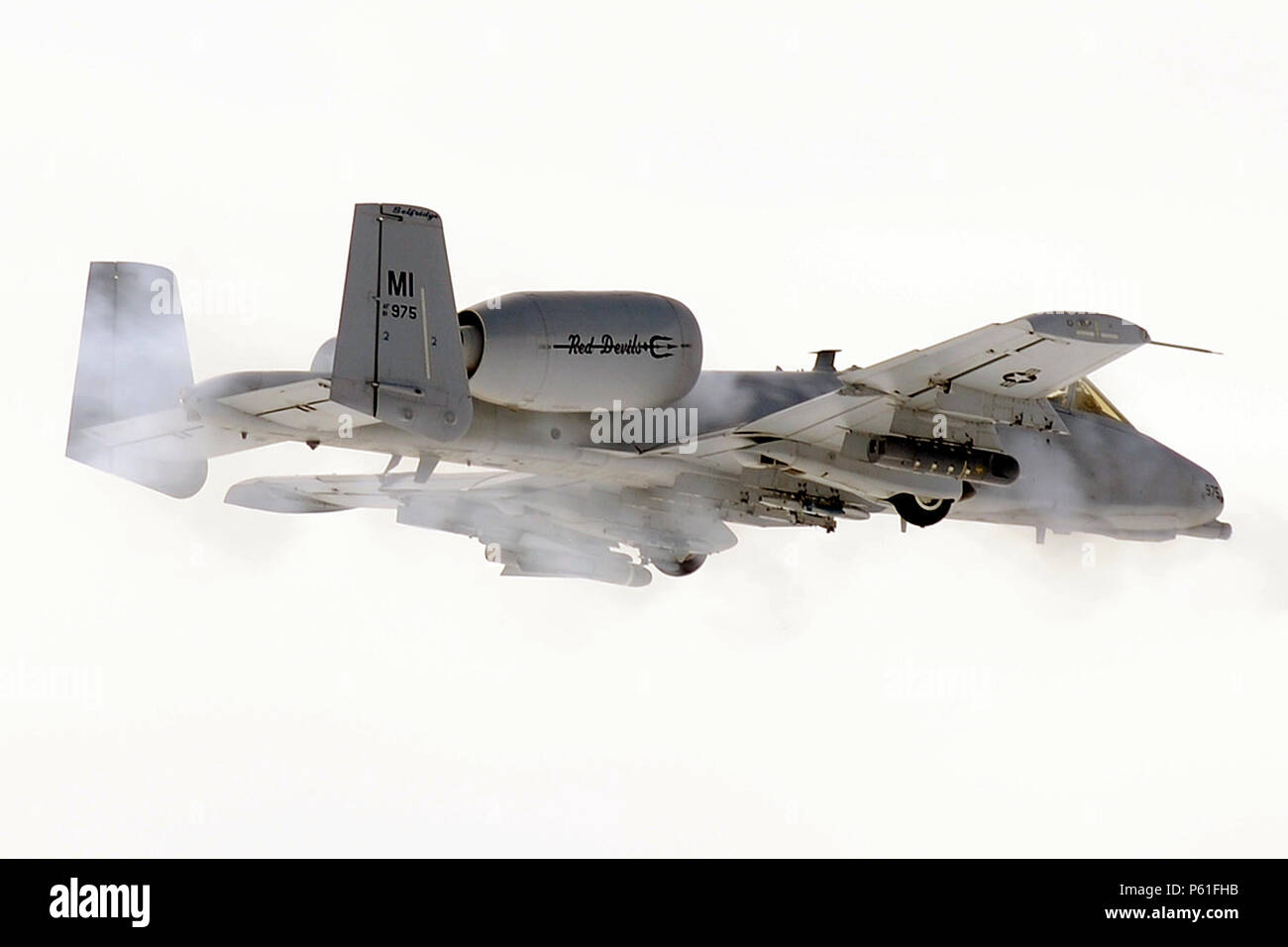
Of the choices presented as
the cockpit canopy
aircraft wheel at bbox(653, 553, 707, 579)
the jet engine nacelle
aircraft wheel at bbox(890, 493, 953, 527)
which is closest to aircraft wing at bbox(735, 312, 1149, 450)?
aircraft wheel at bbox(890, 493, 953, 527)

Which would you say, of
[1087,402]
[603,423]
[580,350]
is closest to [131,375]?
[603,423]

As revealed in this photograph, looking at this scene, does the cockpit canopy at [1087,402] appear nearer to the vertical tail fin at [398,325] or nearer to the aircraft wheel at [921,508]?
the aircraft wheel at [921,508]

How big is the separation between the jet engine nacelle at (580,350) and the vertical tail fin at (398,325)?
82 centimetres

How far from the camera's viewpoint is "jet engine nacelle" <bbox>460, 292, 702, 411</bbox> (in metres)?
15.8

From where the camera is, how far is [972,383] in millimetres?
18234

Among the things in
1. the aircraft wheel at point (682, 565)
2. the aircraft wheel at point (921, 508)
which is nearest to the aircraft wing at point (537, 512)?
the aircraft wheel at point (682, 565)

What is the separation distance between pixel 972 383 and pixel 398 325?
6.84 metres

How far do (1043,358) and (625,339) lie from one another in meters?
4.44

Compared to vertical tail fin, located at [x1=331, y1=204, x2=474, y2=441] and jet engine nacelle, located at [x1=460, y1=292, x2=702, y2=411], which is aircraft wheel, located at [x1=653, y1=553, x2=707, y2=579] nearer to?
jet engine nacelle, located at [x1=460, y1=292, x2=702, y2=411]

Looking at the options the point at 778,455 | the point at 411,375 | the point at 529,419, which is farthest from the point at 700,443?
the point at 411,375

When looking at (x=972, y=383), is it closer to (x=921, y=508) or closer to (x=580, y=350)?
(x=921, y=508)

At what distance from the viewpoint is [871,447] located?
63.0ft

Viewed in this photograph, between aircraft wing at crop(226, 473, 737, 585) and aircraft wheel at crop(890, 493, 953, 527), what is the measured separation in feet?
8.19
